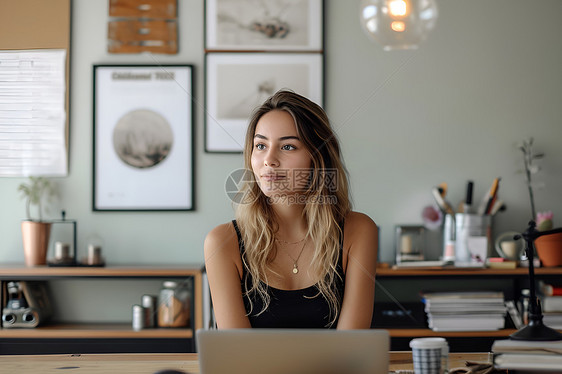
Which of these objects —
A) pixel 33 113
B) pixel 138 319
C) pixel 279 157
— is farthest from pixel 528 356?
pixel 33 113

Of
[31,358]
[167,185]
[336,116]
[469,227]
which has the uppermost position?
[336,116]

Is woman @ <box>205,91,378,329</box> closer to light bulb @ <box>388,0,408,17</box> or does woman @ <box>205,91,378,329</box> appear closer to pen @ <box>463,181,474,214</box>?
light bulb @ <box>388,0,408,17</box>

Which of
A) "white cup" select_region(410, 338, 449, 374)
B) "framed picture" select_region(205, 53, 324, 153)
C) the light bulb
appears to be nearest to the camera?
"white cup" select_region(410, 338, 449, 374)

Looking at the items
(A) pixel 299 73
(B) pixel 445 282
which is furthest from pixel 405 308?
(A) pixel 299 73

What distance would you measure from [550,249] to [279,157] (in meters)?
1.55

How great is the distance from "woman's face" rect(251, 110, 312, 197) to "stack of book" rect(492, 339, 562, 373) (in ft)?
2.32

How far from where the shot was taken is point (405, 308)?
2648 millimetres

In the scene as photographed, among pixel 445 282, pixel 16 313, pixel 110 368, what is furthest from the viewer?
pixel 445 282

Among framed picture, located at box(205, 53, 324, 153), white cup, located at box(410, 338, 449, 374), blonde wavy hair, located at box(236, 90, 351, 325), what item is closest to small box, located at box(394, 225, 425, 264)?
framed picture, located at box(205, 53, 324, 153)

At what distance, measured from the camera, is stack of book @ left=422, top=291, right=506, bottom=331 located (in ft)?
8.01

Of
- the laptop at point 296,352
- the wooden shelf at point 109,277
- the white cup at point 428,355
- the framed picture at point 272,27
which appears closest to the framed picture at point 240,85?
the framed picture at point 272,27

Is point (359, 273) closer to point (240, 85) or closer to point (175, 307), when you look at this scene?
point (175, 307)

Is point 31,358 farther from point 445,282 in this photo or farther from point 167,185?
point 445,282

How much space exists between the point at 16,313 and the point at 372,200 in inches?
69.4
